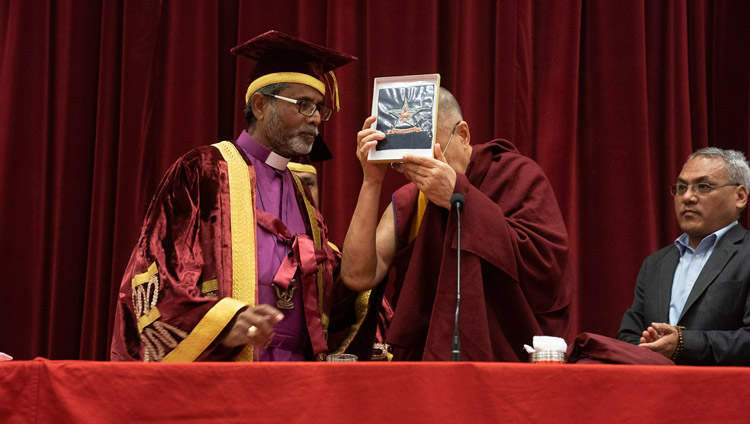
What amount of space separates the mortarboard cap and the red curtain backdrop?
2.78 ft

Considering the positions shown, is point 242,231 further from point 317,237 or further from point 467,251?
point 467,251

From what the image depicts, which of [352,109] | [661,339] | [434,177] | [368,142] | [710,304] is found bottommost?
[661,339]

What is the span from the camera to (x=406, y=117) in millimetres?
2221

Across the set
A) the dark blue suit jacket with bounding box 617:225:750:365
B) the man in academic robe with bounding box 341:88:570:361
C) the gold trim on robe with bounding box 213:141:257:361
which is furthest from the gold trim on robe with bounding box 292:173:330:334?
the dark blue suit jacket with bounding box 617:225:750:365

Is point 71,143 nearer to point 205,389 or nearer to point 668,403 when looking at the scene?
point 205,389

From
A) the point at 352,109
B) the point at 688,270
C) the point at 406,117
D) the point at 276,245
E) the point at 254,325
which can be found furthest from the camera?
the point at 352,109

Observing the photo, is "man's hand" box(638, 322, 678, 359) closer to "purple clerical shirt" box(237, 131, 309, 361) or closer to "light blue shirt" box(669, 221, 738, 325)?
"light blue shirt" box(669, 221, 738, 325)

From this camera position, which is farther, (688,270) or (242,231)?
(688,270)

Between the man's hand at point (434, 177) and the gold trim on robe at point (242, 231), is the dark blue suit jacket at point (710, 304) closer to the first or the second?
the man's hand at point (434, 177)

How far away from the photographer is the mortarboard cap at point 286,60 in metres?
2.69

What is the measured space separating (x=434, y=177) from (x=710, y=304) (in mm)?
1365

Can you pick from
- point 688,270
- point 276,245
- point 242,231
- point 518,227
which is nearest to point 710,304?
point 688,270

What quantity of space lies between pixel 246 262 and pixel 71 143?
1816mm

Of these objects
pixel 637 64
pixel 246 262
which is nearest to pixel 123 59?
pixel 246 262
